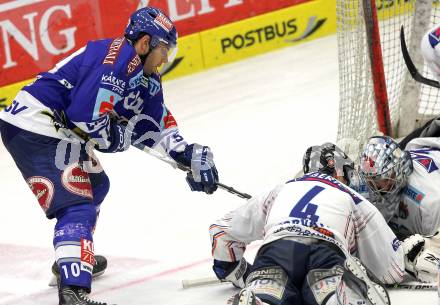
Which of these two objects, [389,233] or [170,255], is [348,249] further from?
[170,255]

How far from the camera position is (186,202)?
21.7 ft

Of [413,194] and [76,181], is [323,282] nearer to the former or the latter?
[413,194]

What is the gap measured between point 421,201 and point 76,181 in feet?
4.91

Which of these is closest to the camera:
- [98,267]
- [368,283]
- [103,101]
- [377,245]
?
[368,283]

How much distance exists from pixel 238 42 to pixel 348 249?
5846mm

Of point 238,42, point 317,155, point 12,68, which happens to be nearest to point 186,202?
point 317,155

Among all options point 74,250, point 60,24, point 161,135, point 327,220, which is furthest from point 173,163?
point 60,24

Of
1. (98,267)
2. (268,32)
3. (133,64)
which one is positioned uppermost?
(133,64)

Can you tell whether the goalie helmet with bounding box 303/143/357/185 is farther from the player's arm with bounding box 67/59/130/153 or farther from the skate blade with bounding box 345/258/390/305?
the player's arm with bounding box 67/59/130/153

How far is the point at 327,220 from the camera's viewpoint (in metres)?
4.24

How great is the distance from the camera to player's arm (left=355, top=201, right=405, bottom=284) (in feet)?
14.3

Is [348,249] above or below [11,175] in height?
above

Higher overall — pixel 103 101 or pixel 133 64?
pixel 133 64

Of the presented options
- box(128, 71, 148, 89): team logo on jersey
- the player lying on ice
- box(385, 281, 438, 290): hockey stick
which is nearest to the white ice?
box(385, 281, 438, 290): hockey stick
